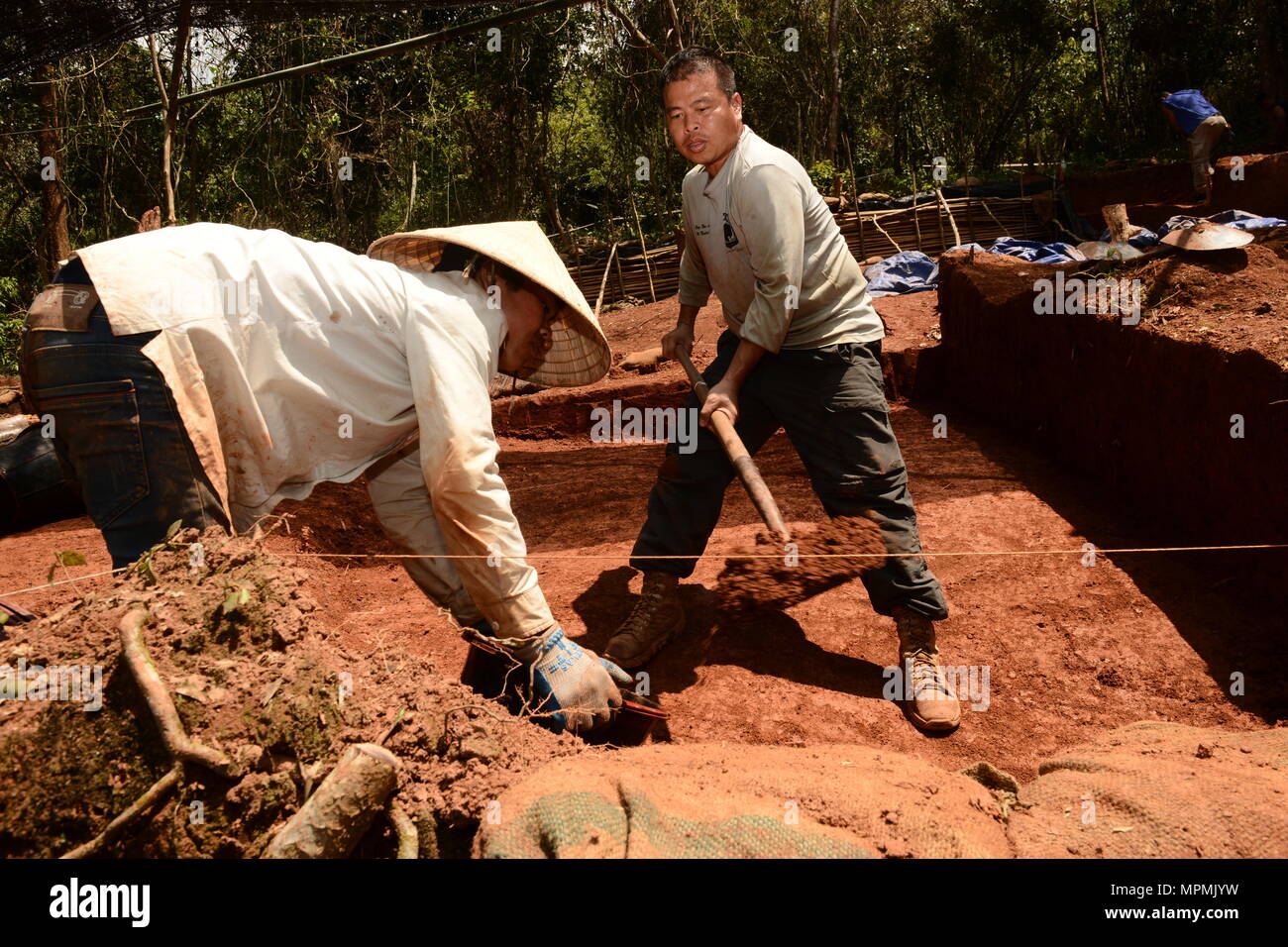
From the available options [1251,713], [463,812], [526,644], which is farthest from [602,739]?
[1251,713]

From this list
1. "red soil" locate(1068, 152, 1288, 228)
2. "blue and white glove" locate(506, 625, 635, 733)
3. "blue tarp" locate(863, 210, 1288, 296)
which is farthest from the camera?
"red soil" locate(1068, 152, 1288, 228)

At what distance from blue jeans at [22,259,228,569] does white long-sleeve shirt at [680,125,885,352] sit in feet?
5.29

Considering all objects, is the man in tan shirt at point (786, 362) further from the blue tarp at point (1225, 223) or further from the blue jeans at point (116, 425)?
the blue tarp at point (1225, 223)

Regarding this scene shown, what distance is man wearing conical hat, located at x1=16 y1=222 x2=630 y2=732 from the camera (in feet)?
6.69

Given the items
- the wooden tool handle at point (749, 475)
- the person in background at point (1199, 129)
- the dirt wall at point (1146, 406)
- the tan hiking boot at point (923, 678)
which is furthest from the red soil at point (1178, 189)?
the wooden tool handle at point (749, 475)

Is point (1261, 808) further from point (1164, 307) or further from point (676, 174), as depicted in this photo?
point (676, 174)

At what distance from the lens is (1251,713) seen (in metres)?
2.77

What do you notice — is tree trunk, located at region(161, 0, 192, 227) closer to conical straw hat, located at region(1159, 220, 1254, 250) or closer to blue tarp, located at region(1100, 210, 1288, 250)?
conical straw hat, located at region(1159, 220, 1254, 250)

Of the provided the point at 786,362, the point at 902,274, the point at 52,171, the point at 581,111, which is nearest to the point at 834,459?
the point at 786,362

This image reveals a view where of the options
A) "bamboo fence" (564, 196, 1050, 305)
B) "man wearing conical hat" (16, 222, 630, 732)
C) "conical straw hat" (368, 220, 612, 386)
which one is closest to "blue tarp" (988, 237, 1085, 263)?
"bamboo fence" (564, 196, 1050, 305)

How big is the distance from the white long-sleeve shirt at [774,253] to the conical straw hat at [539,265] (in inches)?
20.5

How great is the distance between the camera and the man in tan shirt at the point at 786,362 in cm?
283

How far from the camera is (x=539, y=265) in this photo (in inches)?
92.9

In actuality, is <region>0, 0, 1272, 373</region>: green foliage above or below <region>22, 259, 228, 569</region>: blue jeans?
above
